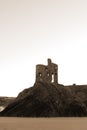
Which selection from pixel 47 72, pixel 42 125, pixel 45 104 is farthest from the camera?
pixel 47 72

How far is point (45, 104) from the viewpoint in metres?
55.4

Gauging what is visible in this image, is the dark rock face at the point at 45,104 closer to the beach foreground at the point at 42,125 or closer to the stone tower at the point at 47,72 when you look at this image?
the stone tower at the point at 47,72

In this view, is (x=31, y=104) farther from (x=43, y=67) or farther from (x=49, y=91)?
(x=43, y=67)

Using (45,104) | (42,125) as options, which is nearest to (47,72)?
(45,104)

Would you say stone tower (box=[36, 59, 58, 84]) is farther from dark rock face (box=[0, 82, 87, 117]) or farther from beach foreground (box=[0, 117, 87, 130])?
beach foreground (box=[0, 117, 87, 130])

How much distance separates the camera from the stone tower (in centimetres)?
6850

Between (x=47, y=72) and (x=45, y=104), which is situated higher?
(x=47, y=72)

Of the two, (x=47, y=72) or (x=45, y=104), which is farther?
(x=47, y=72)

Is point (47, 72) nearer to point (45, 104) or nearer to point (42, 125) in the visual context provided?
point (45, 104)

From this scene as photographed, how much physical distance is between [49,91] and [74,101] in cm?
603

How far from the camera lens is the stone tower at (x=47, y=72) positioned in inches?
2697

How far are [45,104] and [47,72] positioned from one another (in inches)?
664

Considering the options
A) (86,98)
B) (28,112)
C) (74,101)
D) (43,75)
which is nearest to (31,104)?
(28,112)

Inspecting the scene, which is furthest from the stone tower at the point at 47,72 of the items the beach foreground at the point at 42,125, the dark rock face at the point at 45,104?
the beach foreground at the point at 42,125
